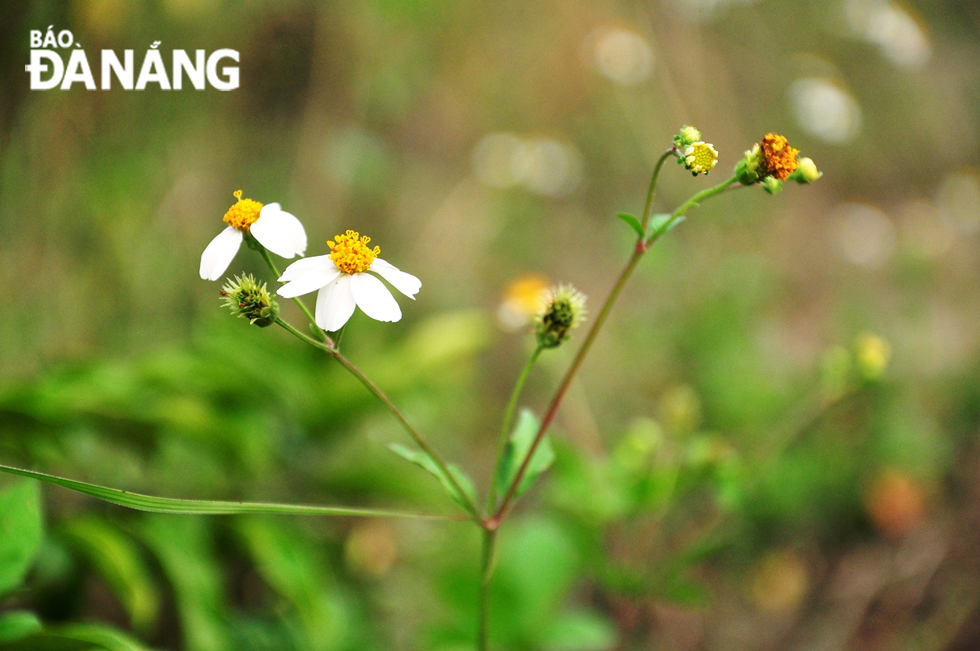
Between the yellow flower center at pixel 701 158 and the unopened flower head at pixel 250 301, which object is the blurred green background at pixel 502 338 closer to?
the unopened flower head at pixel 250 301

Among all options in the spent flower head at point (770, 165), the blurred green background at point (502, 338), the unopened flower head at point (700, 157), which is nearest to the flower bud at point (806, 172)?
the spent flower head at point (770, 165)

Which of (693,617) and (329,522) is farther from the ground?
(693,617)

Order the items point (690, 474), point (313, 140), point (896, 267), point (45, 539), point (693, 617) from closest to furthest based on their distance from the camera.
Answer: point (45, 539)
point (690, 474)
point (693, 617)
point (313, 140)
point (896, 267)

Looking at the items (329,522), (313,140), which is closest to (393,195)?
(313,140)

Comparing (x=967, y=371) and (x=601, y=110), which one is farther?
(x=601, y=110)

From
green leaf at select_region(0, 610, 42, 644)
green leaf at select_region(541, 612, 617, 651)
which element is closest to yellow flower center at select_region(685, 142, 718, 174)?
green leaf at select_region(0, 610, 42, 644)

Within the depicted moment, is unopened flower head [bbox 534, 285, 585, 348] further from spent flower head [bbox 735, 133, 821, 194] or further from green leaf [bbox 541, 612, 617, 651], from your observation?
green leaf [bbox 541, 612, 617, 651]

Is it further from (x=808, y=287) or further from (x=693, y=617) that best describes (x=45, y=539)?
(x=808, y=287)
